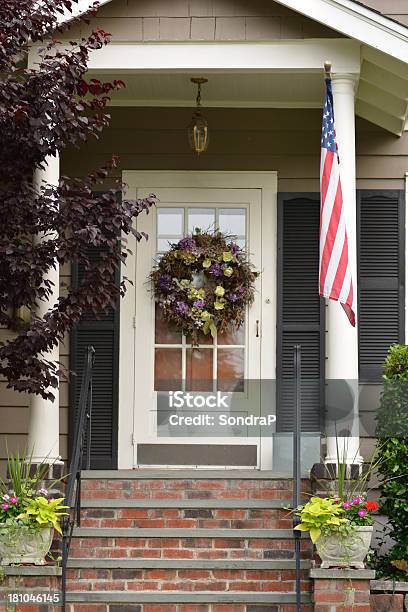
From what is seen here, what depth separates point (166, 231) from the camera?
830 centimetres

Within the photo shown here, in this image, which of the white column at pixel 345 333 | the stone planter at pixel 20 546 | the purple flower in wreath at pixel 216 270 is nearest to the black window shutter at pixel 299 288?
the purple flower in wreath at pixel 216 270

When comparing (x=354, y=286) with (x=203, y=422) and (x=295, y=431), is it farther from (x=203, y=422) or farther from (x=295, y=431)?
(x=203, y=422)

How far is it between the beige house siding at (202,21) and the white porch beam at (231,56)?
0.18 feet

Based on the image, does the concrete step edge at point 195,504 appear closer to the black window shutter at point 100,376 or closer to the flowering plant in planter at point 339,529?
the flowering plant in planter at point 339,529

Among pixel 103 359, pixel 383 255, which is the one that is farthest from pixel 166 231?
pixel 383 255

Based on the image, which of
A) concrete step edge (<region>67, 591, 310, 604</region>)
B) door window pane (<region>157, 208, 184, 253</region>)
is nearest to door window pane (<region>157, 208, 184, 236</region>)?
door window pane (<region>157, 208, 184, 253</region>)

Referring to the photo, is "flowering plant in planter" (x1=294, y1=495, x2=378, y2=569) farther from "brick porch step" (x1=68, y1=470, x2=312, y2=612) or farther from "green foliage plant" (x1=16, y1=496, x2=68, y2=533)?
"green foliage plant" (x1=16, y1=496, x2=68, y2=533)

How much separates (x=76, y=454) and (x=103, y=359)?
172cm

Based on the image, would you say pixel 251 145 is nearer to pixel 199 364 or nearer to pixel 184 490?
pixel 199 364

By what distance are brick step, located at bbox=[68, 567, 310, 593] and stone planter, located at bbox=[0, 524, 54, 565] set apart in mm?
333

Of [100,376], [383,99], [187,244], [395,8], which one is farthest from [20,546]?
[395,8]

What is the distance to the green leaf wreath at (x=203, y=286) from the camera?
8102 mm

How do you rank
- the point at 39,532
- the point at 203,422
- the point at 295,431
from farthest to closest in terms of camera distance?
the point at 203,422, the point at 295,431, the point at 39,532

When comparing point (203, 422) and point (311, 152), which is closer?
point (203, 422)
